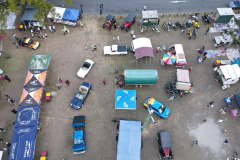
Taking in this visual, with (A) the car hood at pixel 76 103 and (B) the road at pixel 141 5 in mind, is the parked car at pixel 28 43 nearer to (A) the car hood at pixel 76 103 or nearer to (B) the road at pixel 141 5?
(B) the road at pixel 141 5

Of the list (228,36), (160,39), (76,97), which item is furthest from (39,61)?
(228,36)

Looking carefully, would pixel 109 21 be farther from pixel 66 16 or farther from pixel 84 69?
pixel 84 69

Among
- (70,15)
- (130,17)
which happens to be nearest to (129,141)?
(130,17)

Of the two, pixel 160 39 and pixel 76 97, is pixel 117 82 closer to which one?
pixel 76 97

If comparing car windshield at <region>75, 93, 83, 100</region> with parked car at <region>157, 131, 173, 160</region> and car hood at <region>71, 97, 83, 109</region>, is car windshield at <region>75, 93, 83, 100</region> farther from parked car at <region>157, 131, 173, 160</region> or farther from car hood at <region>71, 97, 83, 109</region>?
parked car at <region>157, 131, 173, 160</region>

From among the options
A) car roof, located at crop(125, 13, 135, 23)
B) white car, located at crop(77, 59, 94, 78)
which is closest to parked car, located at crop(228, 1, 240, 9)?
car roof, located at crop(125, 13, 135, 23)

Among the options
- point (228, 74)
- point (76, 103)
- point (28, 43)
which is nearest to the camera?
point (76, 103)
